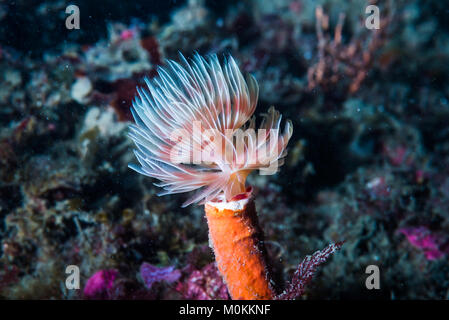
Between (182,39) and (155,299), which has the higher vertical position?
(182,39)

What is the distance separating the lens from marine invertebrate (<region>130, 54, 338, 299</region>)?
7.63 feet

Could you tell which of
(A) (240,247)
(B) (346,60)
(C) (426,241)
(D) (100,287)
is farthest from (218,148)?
(B) (346,60)

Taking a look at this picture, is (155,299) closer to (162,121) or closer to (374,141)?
(162,121)

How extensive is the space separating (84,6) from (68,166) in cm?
463

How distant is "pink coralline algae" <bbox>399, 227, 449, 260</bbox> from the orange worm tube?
118 inches

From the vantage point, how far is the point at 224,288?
309 centimetres

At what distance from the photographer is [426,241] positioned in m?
4.33

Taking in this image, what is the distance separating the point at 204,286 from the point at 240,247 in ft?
3.62

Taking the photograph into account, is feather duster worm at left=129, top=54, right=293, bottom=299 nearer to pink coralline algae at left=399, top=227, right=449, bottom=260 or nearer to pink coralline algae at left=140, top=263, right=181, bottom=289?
pink coralline algae at left=140, top=263, right=181, bottom=289

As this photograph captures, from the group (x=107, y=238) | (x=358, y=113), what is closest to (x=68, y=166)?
(x=107, y=238)

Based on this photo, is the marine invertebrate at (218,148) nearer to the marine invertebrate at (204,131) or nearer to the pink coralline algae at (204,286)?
the marine invertebrate at (204,131)

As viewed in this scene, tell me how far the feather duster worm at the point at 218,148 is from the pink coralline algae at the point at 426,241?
2999 millimetres

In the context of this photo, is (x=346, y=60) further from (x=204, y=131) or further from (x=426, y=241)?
(x=204, y=131)

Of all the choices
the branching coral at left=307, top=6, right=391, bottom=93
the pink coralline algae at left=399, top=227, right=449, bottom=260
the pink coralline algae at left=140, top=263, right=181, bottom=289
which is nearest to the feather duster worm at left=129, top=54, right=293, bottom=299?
the pink coralline algae at left=140, top=263, right=181, bottom=289
